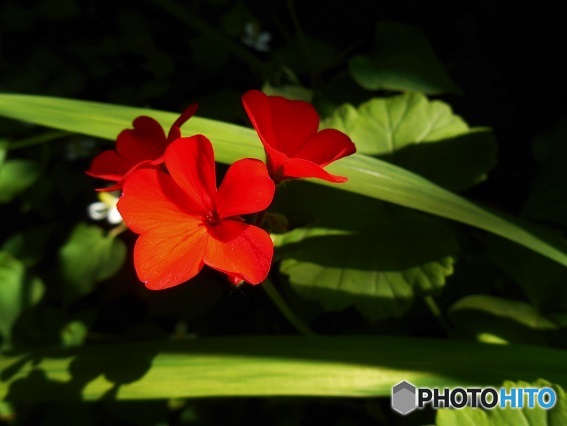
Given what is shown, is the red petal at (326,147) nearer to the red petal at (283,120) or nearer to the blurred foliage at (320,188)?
the red petal at (283,120)

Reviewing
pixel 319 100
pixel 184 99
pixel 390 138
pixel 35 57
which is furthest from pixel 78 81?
pixel 390 138

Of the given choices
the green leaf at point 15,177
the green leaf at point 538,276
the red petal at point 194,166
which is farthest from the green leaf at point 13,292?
the green leaf at point 538,276

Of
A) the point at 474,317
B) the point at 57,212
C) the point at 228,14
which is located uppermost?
the point at 228,14

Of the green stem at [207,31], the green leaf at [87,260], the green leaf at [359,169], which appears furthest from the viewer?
the green stem at [207,31]

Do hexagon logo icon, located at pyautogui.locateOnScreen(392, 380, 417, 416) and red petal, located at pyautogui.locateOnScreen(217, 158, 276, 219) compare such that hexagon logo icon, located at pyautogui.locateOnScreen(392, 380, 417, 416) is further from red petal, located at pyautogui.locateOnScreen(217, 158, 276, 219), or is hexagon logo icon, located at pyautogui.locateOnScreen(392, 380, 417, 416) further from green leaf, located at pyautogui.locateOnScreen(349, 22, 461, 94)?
green leaf, located at pyautogui.locateOnScreen(349, 22, 461, 94)

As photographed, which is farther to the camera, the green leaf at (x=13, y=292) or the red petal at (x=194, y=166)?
the green leaf at (x=13, y=292)

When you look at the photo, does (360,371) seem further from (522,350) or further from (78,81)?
(78,81)

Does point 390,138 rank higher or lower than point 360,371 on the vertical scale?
higher

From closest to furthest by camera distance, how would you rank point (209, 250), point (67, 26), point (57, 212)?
point (209, 250) < point (57, 212) < point (67, 26)
